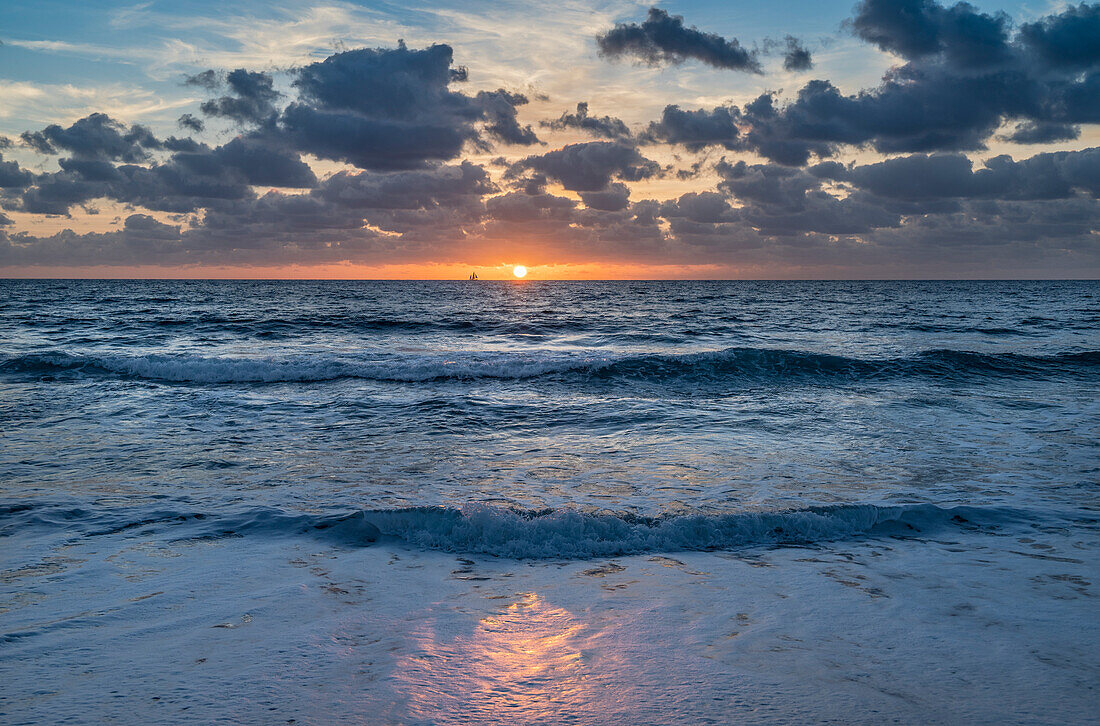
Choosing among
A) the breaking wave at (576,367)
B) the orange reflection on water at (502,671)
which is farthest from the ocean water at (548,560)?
the breaking wave at (576,367)

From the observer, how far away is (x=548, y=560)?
602 cm

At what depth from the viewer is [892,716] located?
343 centimetres

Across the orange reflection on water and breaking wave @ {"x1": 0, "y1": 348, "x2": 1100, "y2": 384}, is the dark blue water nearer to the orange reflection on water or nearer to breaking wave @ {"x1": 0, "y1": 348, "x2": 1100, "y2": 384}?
breaking wave @ {"x1": 0, "y1": 348, "x2": 1100, "y2": 384}

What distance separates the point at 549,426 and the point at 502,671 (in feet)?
28.3

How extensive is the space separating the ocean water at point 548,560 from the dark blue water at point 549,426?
0.09 metres

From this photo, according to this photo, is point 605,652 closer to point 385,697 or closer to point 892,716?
point 385,697

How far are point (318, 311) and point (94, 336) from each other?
20693 mm

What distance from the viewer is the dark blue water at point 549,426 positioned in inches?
308

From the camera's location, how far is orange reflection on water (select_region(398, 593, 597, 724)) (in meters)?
3.50

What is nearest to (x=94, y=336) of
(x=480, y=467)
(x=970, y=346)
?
(x=480, y=467)

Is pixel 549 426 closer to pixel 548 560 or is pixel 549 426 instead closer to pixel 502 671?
pixel 548 560

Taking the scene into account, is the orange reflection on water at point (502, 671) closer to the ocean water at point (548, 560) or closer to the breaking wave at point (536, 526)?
the ocean water at point (548, 560)

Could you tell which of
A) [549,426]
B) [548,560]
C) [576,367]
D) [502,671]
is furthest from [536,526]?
[576,367]

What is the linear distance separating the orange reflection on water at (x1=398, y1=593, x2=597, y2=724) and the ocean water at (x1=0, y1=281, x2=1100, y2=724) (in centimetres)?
2
